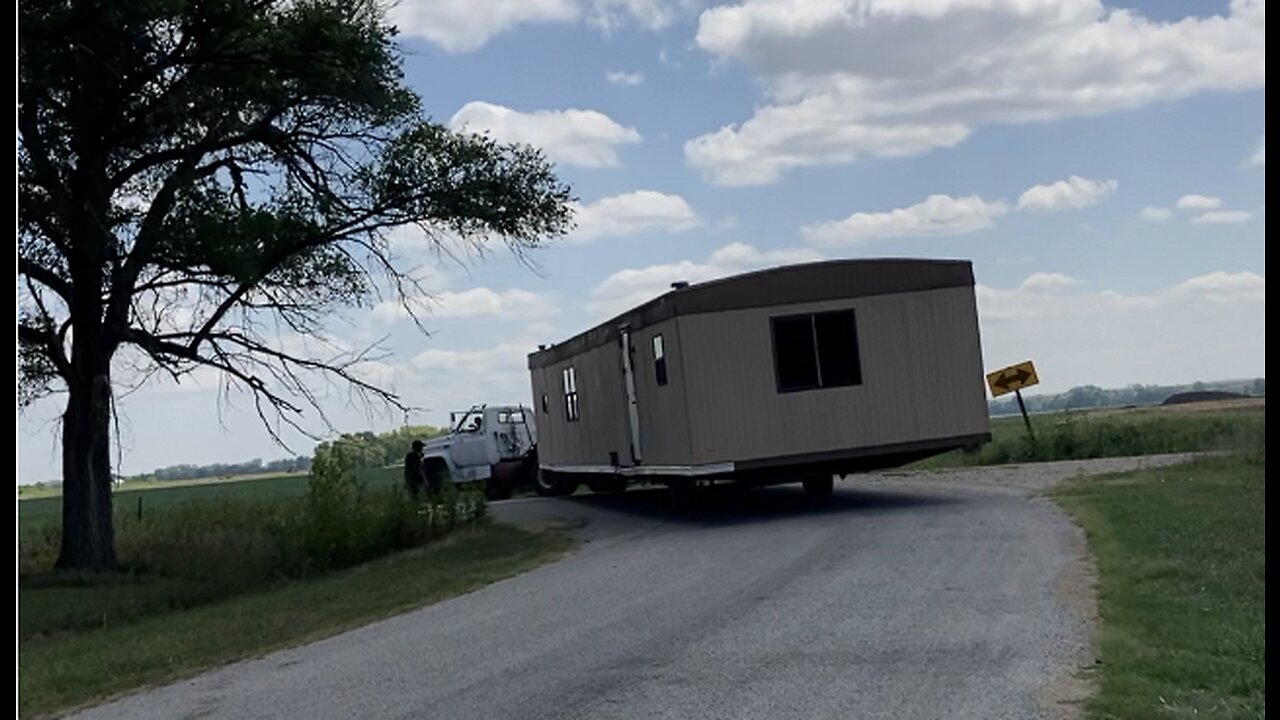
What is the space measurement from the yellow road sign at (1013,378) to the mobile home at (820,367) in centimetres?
1331

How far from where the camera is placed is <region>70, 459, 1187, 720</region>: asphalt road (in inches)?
316

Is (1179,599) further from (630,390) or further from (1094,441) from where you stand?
(1094,441)

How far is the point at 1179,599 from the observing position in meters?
10.2

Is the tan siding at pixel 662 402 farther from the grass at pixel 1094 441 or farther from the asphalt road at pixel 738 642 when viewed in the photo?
the grass at pixel 1094 441

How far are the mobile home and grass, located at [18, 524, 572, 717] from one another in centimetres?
249

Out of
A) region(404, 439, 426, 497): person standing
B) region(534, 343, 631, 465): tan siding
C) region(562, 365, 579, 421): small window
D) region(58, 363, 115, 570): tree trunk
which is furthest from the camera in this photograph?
region(404, 439, 426, 497): person standing

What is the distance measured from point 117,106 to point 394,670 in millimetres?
12886

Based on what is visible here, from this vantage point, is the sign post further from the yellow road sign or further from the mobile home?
the mobile home

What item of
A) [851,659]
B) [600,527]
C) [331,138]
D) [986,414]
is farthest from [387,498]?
[851,659]

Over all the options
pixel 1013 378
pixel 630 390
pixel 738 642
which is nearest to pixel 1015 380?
pixel 1013 378

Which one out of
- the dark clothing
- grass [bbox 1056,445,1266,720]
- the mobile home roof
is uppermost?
the mobile home roof

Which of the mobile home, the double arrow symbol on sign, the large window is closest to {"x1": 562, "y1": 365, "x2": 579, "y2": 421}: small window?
the mobile home

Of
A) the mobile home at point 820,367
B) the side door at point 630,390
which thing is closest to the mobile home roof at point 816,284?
the mobile home at point 820,367
